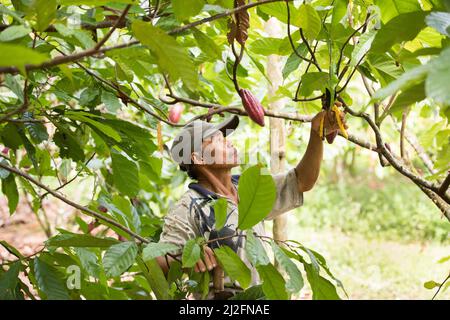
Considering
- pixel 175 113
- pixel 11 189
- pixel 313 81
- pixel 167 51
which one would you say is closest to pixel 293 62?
pixel 313 81

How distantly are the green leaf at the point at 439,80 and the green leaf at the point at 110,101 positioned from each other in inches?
35.4

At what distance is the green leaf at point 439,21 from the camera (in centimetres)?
66

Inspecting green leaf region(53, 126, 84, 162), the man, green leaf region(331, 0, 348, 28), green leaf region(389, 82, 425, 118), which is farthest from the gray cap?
green leaf region(389, 82, 425, 118)

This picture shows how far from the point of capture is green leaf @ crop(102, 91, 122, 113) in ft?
4.39

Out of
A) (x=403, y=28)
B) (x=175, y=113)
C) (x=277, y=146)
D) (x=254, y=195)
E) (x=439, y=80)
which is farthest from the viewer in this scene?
(x=175, y=113)

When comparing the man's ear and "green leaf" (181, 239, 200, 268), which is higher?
the man's ear

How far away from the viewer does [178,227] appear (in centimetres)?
141

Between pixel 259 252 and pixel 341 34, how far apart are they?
0.43 m

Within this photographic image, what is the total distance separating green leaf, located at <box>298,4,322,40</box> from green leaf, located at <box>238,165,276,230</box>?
0.27 meters

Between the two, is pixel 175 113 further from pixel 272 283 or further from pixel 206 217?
pixel 272 283

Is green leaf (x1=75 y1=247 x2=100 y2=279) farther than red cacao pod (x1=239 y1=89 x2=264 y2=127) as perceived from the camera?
Yes

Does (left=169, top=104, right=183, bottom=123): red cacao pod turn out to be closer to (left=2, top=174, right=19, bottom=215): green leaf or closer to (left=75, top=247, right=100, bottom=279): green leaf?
(left=2, top=174, right=19, bottom=215): green leaf

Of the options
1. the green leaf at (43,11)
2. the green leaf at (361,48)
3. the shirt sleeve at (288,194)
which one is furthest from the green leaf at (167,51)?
the shirt sleeve at (288,194)

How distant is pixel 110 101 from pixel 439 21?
2.72 ft
